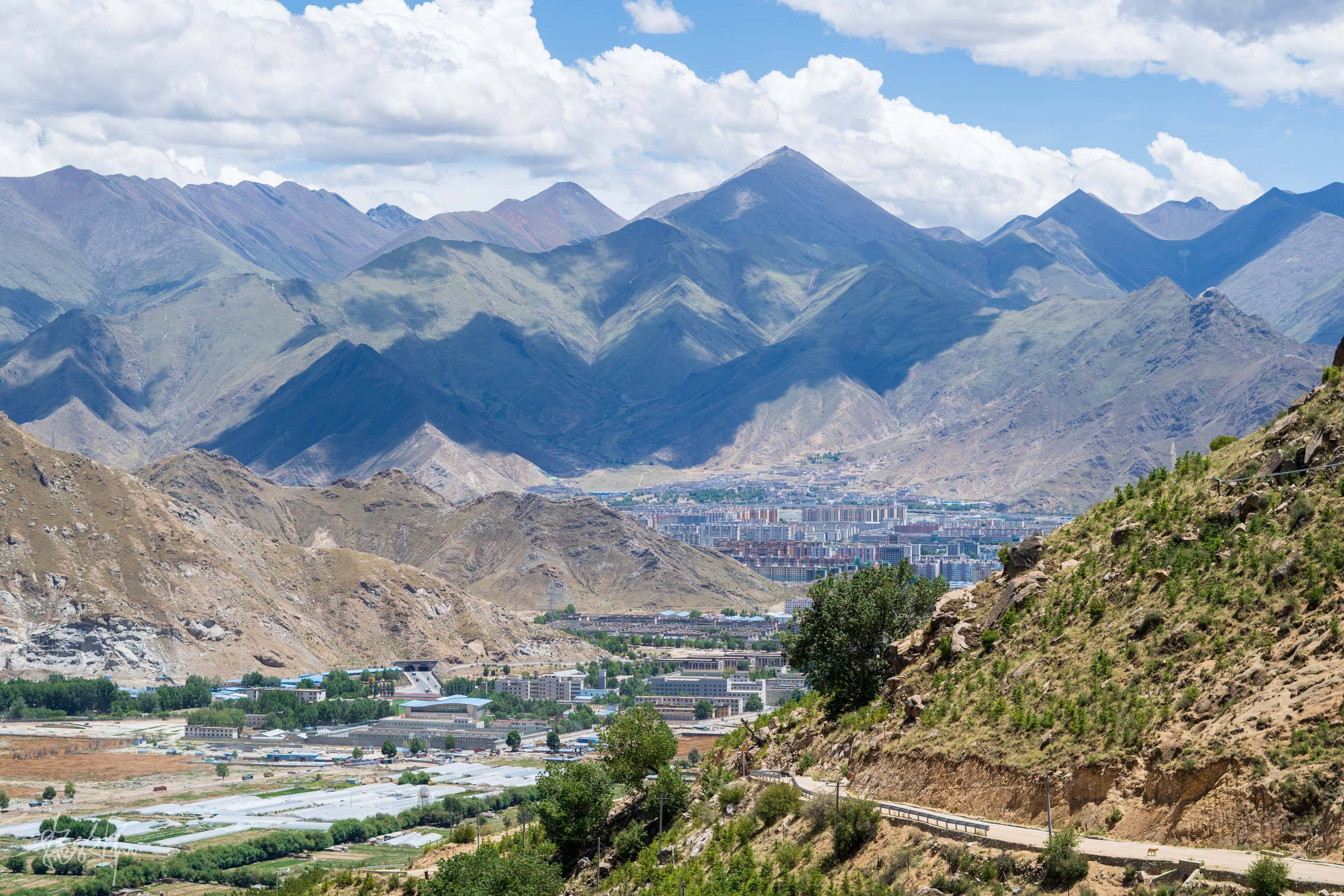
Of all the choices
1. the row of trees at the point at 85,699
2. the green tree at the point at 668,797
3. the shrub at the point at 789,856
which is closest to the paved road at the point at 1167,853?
the shrub at the point at 789,856

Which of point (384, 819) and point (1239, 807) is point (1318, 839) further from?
point (384, 819)

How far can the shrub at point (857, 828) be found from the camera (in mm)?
34062

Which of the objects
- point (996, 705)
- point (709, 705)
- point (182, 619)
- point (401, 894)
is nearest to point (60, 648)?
point (182, 619)

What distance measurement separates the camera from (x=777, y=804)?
126ft

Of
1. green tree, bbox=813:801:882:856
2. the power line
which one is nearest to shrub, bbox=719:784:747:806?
green tree, bbox=813:801:882:856

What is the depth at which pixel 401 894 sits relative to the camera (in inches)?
1956

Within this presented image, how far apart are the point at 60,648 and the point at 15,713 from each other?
18.5 metres

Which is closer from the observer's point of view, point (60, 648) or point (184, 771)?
point (184, 771)

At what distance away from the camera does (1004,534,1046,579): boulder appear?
A: 41.5m

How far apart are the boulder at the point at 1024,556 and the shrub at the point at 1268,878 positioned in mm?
16559

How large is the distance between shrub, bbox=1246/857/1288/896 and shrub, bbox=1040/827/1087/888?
3.31m

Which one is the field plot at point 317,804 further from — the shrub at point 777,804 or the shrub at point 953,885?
the shrub at point 953,885

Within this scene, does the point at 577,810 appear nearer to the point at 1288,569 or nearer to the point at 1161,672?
the point at 1161,672

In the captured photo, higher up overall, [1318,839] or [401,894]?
[1318,839]
